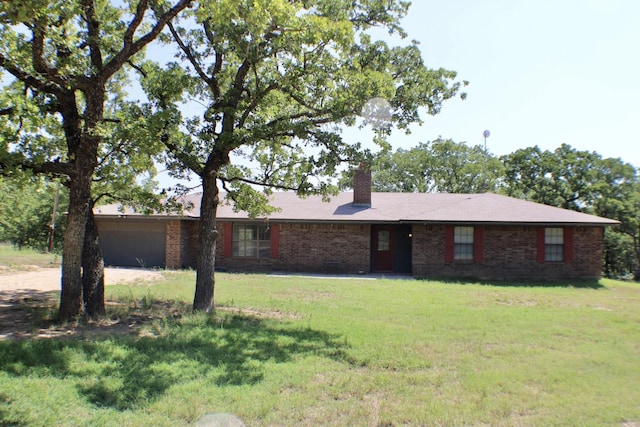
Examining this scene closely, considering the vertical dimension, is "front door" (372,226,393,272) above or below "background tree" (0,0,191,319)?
below

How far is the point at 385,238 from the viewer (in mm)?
20984

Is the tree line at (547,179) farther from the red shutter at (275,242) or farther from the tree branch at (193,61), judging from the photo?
the tree branch at (193,61)

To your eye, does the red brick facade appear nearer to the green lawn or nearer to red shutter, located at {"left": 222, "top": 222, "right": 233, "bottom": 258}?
red shutter, located at {"left": 222, "top": 222, "right": 233, "bottom": 258}

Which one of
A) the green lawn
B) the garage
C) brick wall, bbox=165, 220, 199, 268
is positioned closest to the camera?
the green lawn

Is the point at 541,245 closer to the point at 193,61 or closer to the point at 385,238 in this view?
the point at 385,238

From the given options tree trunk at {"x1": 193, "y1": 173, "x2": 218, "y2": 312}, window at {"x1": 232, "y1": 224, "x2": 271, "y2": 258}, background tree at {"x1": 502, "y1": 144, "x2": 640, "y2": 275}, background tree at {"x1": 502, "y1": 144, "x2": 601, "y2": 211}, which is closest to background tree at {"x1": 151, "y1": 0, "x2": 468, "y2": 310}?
tree trunk at {"x1": 193, "y1": 173, "x2": 218, "y2": 312}

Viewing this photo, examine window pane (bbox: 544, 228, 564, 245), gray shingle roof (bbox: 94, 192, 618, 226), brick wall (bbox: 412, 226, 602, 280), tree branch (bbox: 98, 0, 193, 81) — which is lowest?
brick wall (bbox: 412, 226, 602, 280)

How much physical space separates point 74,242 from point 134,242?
44.3 feet

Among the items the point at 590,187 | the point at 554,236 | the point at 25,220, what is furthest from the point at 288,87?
the point at 25,220

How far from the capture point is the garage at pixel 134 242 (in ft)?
69.4

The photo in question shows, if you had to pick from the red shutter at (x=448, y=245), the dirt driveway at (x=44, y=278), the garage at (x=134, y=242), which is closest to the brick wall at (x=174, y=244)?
the garage at (x=134, y=242)

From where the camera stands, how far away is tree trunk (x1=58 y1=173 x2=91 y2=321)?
340 inches

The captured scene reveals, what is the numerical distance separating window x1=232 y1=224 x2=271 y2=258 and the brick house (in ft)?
0.15

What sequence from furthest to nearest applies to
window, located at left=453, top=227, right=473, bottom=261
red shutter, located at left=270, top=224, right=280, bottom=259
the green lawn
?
red shutter, located at left=270, top=224, right=280, bottom=259
window, located at left=453, top=227, right=473, bottom=261
the green lawn
